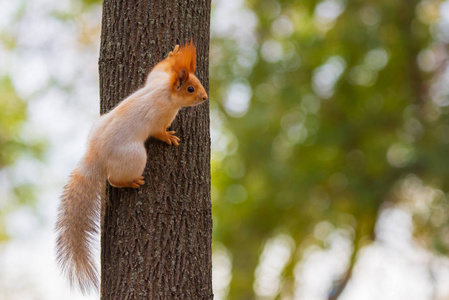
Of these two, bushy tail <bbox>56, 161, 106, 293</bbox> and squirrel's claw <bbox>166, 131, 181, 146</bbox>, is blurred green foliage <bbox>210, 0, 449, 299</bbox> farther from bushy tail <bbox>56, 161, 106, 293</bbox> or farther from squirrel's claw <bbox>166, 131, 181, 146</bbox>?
bushy tail <bbox>56, 161, 106, 293</bbox>

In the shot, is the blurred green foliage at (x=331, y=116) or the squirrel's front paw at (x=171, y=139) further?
the blurred green foliage at (x=331, y=116)

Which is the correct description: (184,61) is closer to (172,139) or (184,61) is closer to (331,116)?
(172,139)

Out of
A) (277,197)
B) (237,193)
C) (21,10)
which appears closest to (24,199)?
(21,10)

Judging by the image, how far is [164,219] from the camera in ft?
7.14

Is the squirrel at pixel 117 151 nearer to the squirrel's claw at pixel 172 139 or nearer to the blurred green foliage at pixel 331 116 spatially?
the squirrel's claw at pixel 172 139

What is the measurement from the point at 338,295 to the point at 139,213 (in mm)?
7093

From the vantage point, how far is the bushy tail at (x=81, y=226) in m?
2.16

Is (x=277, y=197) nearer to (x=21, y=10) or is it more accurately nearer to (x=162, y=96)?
(x=21, y=10)

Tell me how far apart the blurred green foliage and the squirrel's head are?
5566 mm

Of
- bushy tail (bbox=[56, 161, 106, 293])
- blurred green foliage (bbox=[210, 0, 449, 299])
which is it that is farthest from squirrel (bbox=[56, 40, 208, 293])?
blurred green foliage (bbox=[210, 0, 449, 299])

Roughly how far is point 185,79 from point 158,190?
42cm

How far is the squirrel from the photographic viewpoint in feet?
6.96

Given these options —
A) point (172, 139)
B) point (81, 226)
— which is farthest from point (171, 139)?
point (81, 226)

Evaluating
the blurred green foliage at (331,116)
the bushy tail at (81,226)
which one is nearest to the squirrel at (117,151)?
the bushy tail at (81,226)
